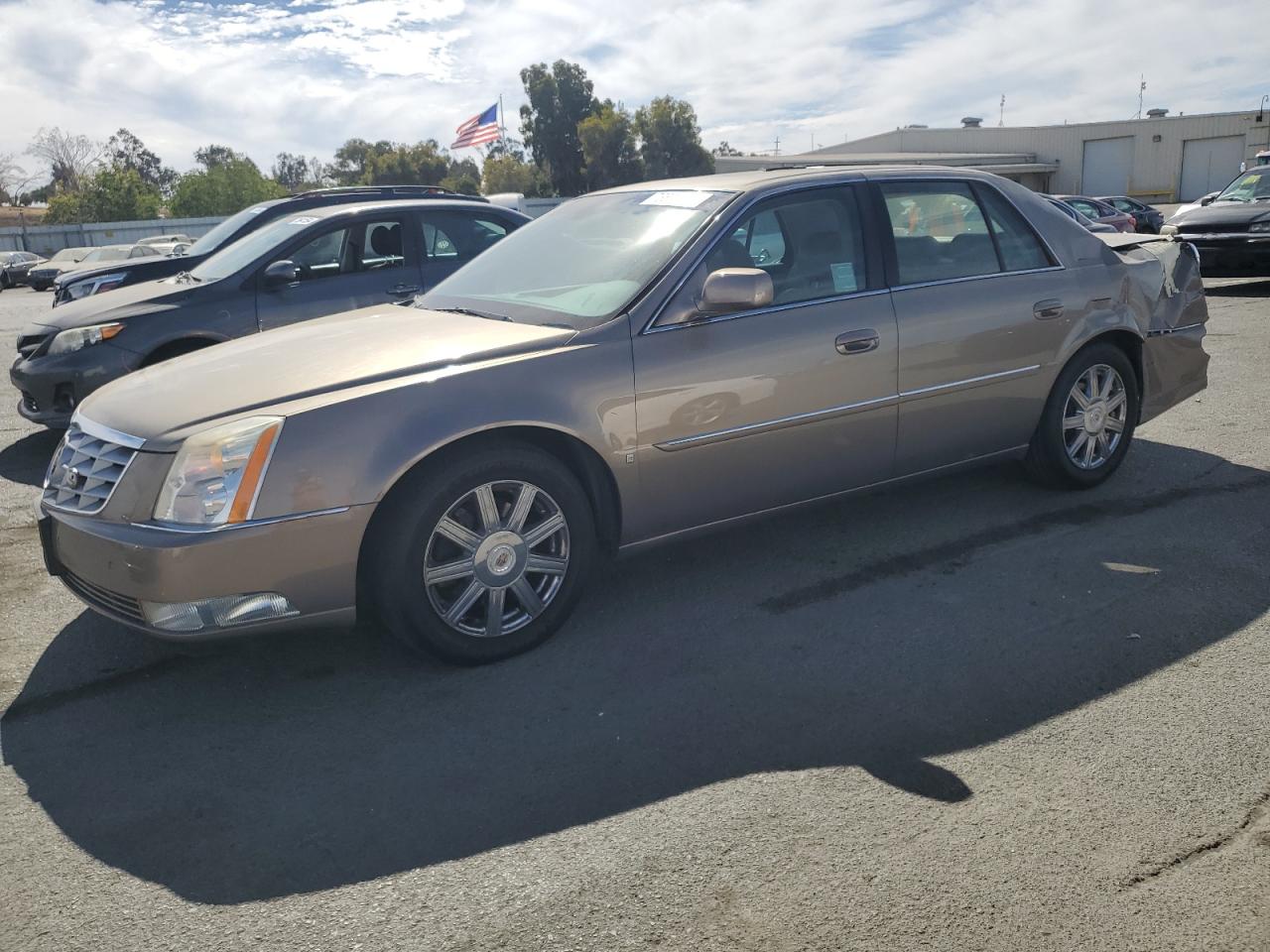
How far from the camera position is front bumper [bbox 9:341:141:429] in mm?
6879

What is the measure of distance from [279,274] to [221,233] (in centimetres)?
279

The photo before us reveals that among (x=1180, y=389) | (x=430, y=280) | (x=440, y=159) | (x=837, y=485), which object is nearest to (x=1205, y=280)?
(x=1180, y=389)

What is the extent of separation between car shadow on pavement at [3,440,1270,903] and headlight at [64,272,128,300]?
20.8 ft

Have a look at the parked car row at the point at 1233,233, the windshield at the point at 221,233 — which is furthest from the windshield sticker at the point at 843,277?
the parked car row at the point at 1233,233

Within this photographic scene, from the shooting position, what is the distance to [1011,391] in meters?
5.06

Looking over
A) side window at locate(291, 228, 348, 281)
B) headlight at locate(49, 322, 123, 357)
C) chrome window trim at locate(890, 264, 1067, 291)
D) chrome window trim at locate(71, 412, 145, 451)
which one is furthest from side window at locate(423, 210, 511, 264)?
chrome window trim at locate(71, 412, 145, 451)

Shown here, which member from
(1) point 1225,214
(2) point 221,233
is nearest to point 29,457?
(2) point 221,233

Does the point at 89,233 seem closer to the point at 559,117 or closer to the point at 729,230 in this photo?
the point at 559,117

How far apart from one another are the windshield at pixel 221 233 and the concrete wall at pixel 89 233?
156 feet

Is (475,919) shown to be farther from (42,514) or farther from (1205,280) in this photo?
(1205,280)

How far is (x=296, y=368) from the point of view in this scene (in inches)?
152

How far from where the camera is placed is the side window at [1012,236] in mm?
5133

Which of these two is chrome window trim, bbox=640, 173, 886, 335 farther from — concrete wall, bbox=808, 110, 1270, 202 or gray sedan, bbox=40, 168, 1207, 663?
concrete wall, bbox=808, 110, 1270, 202

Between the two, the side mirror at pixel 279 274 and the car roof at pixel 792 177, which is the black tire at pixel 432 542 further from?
the side mirror at pixel 279 274
